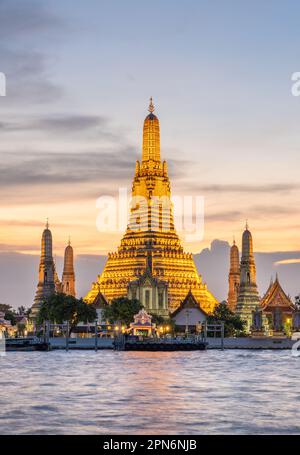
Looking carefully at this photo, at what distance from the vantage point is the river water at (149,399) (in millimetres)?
45531

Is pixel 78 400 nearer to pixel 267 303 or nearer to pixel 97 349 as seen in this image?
pixel 97 349

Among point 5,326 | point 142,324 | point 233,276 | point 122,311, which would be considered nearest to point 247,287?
point 233,276

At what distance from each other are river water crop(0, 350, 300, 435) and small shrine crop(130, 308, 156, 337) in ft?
136

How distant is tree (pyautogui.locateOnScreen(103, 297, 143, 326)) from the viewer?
435 ft

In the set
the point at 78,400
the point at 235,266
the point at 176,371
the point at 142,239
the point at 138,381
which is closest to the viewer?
the point at 78,400

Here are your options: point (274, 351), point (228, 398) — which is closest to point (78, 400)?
point (228, 398)

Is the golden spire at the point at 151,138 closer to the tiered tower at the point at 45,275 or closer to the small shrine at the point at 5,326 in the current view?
the tiered tower at the point at 45,275

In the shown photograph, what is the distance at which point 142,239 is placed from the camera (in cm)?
14988

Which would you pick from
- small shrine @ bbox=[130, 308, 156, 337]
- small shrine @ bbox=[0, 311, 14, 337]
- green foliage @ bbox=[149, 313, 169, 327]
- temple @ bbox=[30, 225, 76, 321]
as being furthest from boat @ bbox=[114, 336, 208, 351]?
small shrine @ bbox=[0, 311, 14, 337]

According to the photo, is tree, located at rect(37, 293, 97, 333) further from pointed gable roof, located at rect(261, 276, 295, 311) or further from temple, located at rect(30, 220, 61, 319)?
pointed gable roof, located at rect(261, 276, 295, 311)

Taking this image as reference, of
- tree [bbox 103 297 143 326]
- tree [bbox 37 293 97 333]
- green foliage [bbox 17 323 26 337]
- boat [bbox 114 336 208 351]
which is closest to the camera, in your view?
boat [bbox 114 336 208 351]

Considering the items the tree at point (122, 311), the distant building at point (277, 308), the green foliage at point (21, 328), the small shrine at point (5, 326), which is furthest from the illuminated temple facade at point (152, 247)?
the green foliage at point (21, 328)

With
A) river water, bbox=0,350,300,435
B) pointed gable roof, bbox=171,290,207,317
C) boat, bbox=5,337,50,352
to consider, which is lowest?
river water, bbox=0,350,300,435

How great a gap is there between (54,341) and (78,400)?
77.5 metres
